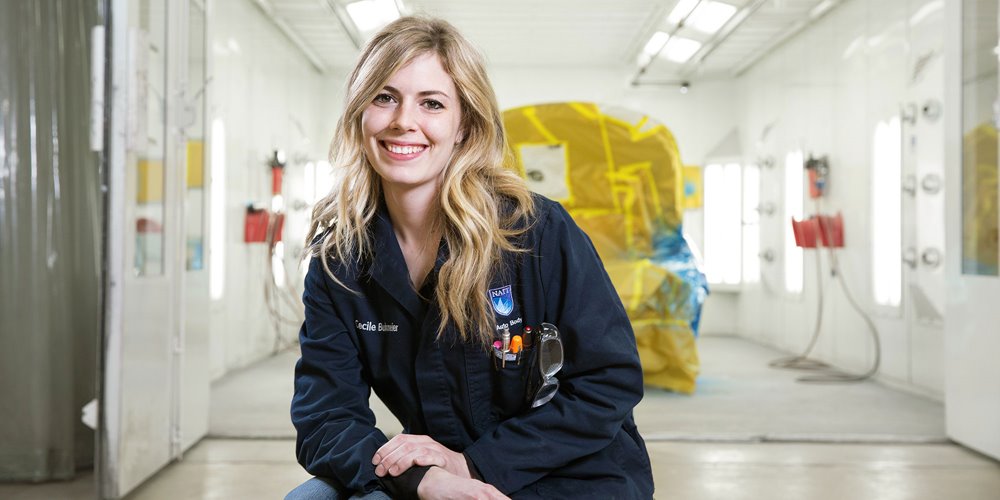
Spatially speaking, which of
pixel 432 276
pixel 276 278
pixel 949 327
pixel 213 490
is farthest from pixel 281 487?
pixel 276 278

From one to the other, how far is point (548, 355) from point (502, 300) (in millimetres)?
109

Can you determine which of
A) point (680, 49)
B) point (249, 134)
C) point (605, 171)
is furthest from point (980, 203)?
point (249, 134)

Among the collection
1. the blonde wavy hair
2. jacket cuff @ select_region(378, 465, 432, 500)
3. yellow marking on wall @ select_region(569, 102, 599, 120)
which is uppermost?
yellow marking on wall @ select_region(569, 102, 599, 120)

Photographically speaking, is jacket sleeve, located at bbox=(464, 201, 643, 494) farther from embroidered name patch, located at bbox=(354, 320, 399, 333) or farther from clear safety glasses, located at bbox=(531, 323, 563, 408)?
embroidered name patch, located at bbox=(354, 320, 399, 333)

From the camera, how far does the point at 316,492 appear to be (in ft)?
3.94

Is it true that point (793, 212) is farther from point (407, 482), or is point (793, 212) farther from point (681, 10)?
point (407, 482)

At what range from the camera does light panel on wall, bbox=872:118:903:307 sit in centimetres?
462

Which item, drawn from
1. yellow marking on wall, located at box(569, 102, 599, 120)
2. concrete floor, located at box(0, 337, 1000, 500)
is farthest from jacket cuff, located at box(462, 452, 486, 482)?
yellow marking on wall, located at box(569, 102, 599, 120)

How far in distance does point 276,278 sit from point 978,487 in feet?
14.4

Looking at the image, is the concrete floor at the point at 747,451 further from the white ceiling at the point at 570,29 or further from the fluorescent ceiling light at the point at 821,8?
the fluorescent ceiling light at the point at 821,8

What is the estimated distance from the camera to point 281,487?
262 cm

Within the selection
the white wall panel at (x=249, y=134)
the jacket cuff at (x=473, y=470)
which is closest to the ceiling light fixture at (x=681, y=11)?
the white wall panel at (x=249, y=134)

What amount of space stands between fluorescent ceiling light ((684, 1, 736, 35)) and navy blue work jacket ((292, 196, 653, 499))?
4207 mm

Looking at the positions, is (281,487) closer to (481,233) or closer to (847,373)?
(481,233)
